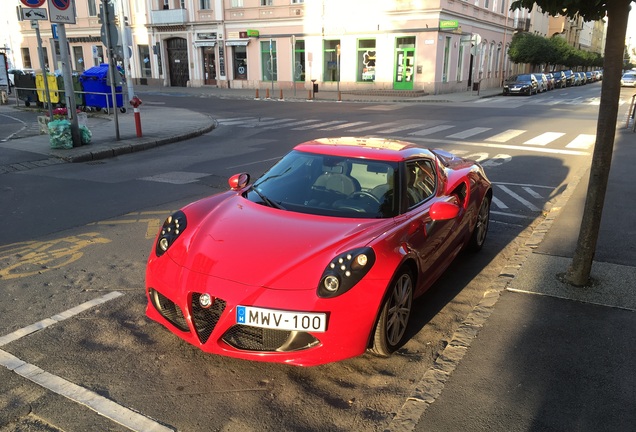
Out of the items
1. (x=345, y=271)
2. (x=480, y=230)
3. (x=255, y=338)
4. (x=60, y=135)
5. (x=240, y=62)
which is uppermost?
Result: (x=240, y=62)

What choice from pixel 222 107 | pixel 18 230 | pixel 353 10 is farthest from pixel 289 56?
pixel 18 230

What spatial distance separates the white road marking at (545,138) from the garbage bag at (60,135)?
12223 millimetres

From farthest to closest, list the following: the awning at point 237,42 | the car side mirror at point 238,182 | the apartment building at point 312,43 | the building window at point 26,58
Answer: the building window at point 26,58 < the awning at point 237,42 < the apartment building at point 312,43 < the car side mirror at point 238,182

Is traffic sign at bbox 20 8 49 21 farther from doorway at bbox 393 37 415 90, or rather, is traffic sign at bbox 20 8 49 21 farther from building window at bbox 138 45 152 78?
building window at bbox 138 45 152 78

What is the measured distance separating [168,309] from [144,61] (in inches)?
1910

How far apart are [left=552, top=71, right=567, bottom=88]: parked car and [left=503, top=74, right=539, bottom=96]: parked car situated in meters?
11.9

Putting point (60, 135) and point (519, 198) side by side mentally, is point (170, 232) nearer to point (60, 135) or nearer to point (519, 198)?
point (519, 198)

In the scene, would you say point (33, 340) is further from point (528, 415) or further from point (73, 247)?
point (528, 415)

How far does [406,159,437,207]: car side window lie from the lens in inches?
170

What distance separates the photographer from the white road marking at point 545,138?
14.4m

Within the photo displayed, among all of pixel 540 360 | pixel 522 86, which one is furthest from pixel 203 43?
pixel 540 360

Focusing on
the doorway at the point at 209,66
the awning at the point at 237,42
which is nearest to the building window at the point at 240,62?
the awning at the point at 237,42

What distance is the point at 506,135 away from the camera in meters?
15.7

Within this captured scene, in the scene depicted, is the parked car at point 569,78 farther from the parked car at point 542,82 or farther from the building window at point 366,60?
the building window at point 366,60
